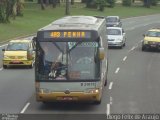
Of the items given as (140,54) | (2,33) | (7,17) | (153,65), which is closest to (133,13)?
(7,17)

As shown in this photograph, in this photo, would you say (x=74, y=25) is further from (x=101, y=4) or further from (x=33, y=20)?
(x=101, y=4)

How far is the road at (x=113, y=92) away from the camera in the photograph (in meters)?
20.3

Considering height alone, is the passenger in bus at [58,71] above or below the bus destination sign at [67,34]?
below

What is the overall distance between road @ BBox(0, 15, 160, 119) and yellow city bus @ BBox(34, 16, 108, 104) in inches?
26.3

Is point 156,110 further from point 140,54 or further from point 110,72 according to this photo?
point 140,54

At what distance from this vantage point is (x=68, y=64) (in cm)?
1998

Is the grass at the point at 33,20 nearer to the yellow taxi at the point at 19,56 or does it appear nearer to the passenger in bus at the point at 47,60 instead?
the yellow taxi at the point at 19,56

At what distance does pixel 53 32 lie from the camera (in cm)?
2009

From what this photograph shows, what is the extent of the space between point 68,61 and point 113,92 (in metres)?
4.83

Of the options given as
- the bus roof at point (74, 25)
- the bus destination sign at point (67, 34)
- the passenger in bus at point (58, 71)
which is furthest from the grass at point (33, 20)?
the passenger in bus at point (58, 71)

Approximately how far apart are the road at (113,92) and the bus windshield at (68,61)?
1279 millimetres

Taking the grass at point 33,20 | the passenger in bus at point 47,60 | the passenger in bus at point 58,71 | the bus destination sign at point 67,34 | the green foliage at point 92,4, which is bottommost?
the green foliage at point 92,4

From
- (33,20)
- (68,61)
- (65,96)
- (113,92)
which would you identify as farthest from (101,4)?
(65,96)

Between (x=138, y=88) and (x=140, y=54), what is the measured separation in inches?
705
